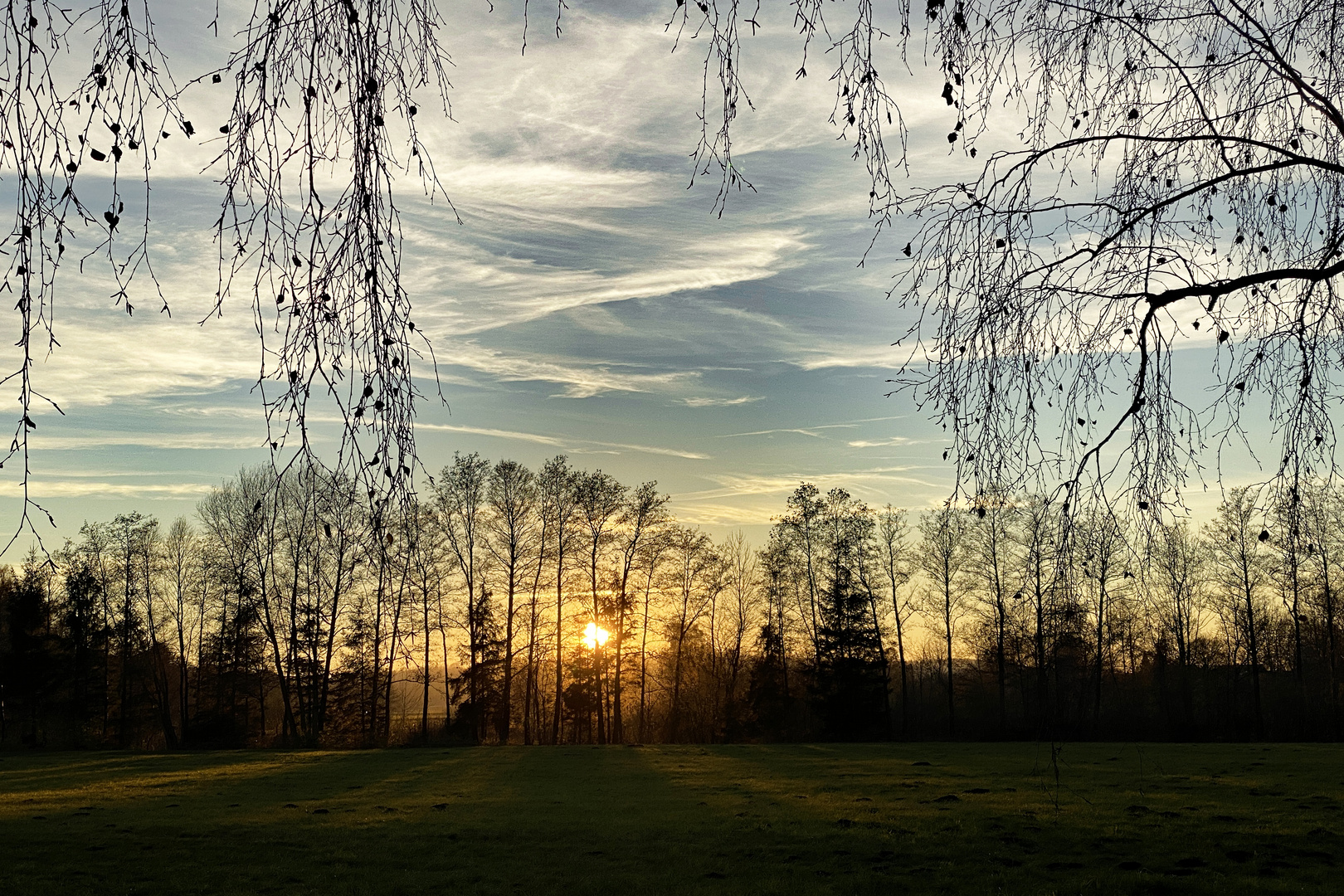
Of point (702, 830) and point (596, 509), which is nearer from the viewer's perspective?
point (702, 830)

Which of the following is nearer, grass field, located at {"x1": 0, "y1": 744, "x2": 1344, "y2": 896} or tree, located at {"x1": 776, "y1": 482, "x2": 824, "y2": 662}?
grass field, located at {"x1": 0, "y1": 744, "x2": 1344, "y2": 896}

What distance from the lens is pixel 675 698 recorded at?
46.2 meters

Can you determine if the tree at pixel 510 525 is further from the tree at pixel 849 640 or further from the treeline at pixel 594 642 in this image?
the tree at pixel 849 640

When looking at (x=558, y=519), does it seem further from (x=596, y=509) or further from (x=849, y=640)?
(x=849, y=640)

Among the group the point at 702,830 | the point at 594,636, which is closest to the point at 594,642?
the point at 594,636

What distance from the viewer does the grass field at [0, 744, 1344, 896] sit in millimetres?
11391

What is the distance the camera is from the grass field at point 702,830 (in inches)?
448

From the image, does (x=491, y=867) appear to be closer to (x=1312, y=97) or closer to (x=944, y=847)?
(x=944, y=847)

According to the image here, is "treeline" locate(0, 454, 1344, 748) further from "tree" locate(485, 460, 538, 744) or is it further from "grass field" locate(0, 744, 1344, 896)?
"grass field" locate(0, 744, 1344, 896)

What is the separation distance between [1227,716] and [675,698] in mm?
25467

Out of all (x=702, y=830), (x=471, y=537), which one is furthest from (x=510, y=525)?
(x=702, y=830)

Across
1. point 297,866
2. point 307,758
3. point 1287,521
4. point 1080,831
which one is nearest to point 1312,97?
point 1287,521

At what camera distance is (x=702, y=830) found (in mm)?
14805

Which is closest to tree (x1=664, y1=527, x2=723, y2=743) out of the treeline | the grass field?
the treeline
